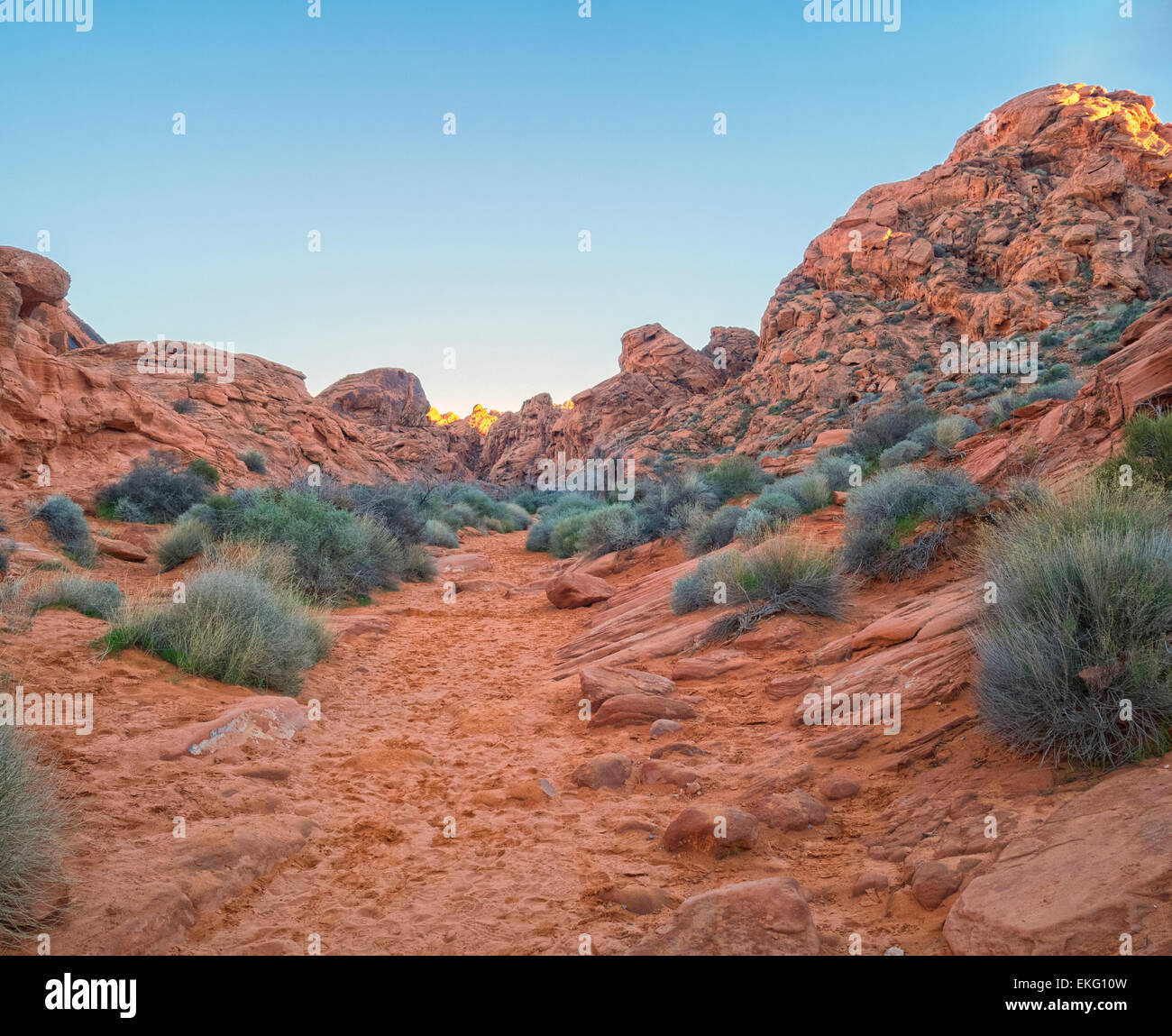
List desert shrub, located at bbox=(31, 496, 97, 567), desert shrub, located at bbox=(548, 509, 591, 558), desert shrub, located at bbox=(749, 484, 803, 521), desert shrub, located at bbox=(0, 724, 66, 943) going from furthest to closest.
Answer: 1. desert shrub, located at bbox=(548, 509, 591, 558)
2. desert shrub, located at bbox=(31, 496, 97, 567)
3. desert shrub, located at bbox=(749, 484, 803, 521)
4. desert shrub, located at bbox=(0, 724, 66, 943)

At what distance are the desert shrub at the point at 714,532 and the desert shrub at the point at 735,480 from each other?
12.6ft

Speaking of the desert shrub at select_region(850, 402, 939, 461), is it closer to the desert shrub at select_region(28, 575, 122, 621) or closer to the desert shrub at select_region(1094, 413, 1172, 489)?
the desert shrub at select_region(1094, 413, 1172, 489)

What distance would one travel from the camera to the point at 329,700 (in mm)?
6688

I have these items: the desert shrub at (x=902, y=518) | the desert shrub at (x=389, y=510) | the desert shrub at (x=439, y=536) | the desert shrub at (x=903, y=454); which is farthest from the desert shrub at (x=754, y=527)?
the desert shrub at (x=439, y=536)

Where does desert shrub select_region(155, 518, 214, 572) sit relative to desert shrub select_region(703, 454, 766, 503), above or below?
below

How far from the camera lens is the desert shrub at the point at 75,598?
720 cm

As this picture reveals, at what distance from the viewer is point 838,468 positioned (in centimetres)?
1305

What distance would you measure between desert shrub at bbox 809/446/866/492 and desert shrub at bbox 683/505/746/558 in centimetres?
223

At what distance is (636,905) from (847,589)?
511cm

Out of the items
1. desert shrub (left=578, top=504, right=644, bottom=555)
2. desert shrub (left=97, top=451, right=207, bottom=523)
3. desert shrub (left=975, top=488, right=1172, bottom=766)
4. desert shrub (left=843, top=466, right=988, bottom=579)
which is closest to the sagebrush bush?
desert shrub (left=578, top=504, right=644, bottom=555)

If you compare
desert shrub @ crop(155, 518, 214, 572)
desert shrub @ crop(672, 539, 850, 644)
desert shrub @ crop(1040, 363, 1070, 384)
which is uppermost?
desert shrub @ crop(1040, 363, 1070, 384)

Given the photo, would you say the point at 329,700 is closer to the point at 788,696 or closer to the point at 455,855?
the point at 455,855

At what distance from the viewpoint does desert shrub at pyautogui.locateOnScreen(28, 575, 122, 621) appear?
720 centimetres
